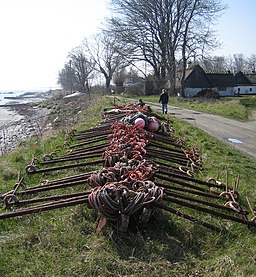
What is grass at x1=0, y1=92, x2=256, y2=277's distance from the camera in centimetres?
307

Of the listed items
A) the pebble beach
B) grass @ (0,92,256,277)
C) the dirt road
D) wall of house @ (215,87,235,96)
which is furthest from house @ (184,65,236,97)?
grass @ (0,92,256,277)

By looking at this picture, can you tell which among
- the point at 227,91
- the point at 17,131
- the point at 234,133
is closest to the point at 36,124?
the point at 17,131

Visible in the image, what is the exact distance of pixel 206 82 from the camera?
51.5m

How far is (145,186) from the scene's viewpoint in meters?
3.83

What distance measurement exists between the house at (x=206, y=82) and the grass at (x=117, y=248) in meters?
42.7

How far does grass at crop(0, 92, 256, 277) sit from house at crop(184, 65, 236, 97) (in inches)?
1680

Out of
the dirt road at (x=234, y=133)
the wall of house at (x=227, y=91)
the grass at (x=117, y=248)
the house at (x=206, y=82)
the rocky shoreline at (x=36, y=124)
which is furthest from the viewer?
the wall of house at (x=227, y=91)

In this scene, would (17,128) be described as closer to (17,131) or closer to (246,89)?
(17,131)

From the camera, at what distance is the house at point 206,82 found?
49.5 m

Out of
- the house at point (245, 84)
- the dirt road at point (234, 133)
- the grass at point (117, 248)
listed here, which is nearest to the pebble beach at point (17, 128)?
the dirt road at point (234, 133)

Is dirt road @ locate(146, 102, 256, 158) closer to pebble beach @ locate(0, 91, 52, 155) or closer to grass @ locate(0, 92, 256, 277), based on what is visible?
grass @ locate(0, 92, 256, 277)

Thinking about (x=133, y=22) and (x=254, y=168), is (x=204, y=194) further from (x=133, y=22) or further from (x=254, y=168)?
(x=133, y=22)

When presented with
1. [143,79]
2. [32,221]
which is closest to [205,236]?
[32,221]

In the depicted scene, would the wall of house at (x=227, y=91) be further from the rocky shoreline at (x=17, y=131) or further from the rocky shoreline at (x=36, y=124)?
the rocky shoreline at (x=17, y=131)
